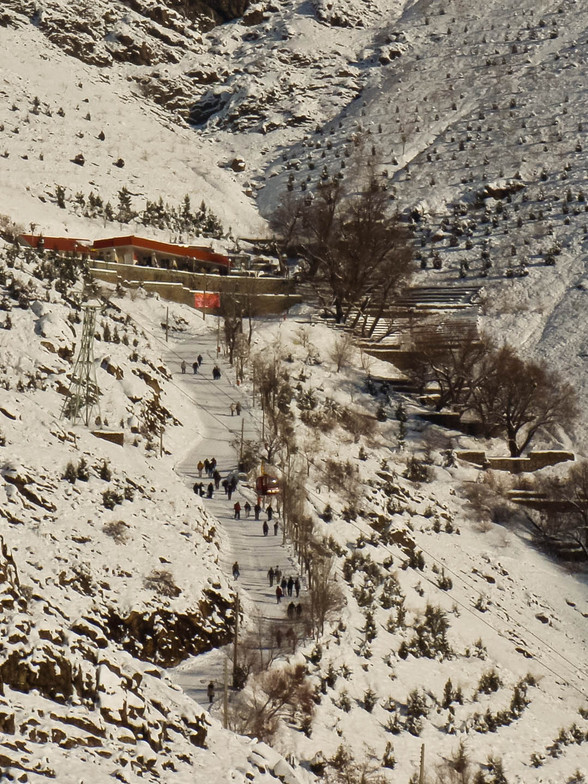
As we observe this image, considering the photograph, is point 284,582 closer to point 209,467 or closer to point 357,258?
point 209,467

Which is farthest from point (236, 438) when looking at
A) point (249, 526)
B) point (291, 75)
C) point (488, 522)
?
point (291, 75)

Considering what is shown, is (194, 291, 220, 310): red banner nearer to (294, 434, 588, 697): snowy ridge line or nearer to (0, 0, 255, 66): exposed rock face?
(294, 434, 588, 697): snowy ridge line

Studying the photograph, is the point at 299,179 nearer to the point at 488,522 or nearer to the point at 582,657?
the point at 488,522

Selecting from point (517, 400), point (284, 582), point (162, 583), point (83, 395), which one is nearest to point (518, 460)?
point (517, 400)

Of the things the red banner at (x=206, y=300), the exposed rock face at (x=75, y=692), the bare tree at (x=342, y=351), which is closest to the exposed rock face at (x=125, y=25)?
the red banner at (x=206, y=300)

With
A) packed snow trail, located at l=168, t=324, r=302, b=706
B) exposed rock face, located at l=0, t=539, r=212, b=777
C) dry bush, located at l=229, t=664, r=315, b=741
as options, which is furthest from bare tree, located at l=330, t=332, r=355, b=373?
exposed rock face, located at l=0, t=539, r=212, b=777

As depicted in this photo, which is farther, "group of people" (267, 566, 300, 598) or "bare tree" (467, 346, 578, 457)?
"bare tree" (467, 346, 578, 457)
